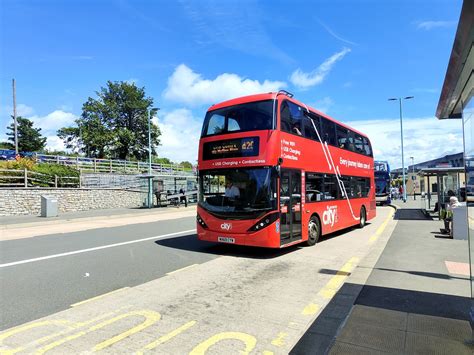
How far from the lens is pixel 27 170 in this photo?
77.9 feet

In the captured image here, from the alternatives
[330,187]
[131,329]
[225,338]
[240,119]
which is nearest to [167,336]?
[131,329]

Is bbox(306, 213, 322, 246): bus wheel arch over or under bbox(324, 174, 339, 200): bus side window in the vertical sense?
under

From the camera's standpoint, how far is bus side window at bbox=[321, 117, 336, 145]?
11.5 m

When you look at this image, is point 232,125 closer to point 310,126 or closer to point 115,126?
point 310,126

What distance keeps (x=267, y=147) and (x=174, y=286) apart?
12.9 feet

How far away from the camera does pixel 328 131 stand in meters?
11.9

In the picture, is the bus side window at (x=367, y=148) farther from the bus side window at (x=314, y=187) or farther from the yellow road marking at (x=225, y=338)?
the yellow road marking at (x=225, y=338)

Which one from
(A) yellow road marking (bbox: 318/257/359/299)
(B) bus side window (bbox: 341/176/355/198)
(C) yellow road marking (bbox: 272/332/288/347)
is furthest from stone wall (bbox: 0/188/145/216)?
(C) yellow road marking (bbox: 272/332/288/347)

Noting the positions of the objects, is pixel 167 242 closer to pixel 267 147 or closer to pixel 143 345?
pixel 267 147

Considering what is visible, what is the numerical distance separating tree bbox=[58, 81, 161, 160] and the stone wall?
32575 mm

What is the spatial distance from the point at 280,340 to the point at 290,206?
528 cm

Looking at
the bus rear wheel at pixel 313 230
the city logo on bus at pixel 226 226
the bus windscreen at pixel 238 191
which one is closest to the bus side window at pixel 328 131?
the bus rear wheel at pixel 313 230

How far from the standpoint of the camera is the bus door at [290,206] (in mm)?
8734

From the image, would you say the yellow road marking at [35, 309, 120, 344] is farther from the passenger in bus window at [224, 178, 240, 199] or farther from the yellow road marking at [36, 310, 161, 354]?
the passenger in bus window at [224, 178, 240, 199]
